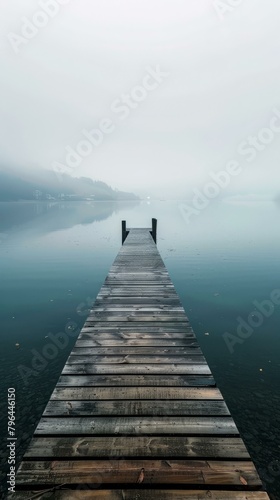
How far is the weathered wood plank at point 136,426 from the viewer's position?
286 cm

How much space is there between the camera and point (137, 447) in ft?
8.78

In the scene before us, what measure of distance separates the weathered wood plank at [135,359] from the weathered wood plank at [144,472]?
5.68 ft

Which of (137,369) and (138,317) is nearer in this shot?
(137,369)

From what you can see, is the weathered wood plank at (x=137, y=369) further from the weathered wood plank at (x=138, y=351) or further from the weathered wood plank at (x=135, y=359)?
the weathered wood plank at (x=138, y=351)

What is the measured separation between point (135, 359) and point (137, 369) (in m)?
0.29

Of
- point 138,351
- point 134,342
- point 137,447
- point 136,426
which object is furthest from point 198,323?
point 137,447

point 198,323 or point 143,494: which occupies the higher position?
point 143,494

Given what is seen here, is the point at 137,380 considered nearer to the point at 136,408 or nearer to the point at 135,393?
the point at 135,393

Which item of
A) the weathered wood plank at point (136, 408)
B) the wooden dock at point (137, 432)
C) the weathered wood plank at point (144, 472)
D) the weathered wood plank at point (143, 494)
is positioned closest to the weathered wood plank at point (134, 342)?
the wooden dock at point (137, 432)

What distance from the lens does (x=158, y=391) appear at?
3537 mm

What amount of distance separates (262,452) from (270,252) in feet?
69.6

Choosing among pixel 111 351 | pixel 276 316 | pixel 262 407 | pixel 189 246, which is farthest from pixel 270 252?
pixel 111 351

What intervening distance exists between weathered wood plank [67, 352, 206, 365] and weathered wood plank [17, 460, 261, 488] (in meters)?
1.73

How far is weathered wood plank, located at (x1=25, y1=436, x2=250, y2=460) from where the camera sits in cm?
259
